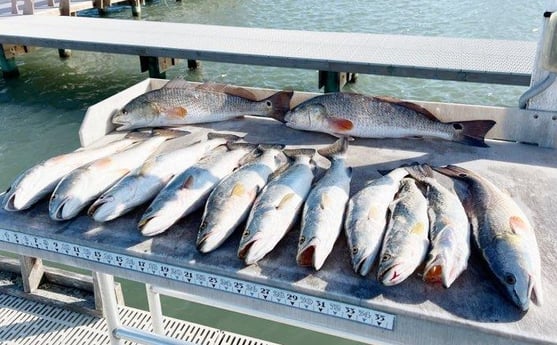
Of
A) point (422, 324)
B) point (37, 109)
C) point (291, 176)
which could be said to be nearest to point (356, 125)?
point (291, 176)

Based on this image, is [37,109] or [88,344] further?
[37,109]

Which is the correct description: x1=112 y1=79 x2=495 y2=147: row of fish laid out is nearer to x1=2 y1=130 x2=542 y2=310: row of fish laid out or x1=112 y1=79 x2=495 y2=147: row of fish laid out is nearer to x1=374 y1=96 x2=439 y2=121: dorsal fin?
x1=374 y1=96 x2=439 y2=121: dorsal fin

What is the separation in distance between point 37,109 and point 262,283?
9.92 meters

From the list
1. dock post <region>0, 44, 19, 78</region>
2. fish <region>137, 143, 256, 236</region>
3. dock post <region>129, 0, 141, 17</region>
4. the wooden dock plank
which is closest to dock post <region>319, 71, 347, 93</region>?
the wooden dock plank

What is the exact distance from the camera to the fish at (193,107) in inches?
158

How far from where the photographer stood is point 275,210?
2613 mm

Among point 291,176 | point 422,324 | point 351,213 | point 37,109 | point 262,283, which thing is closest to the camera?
point 422,324

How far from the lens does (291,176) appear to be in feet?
9.68

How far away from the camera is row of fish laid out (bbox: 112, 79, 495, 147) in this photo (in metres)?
3.66

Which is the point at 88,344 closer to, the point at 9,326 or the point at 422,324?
the point at 9,326

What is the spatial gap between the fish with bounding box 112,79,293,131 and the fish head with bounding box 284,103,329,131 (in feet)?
0.59

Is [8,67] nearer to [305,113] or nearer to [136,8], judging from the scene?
[136,8]

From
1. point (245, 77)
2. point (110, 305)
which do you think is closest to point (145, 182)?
point (110, 305)

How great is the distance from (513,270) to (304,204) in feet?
3.35
